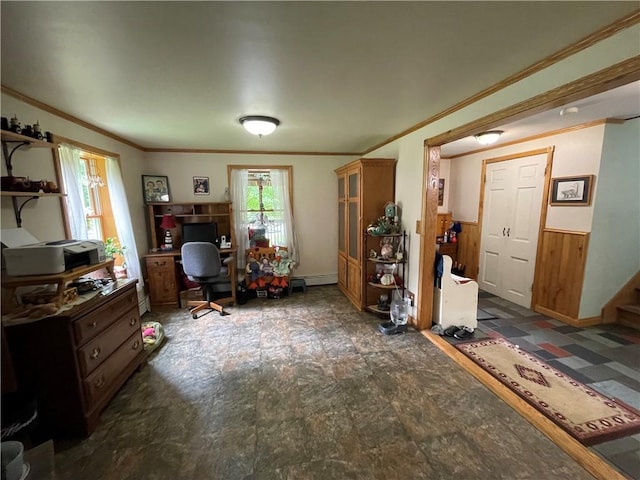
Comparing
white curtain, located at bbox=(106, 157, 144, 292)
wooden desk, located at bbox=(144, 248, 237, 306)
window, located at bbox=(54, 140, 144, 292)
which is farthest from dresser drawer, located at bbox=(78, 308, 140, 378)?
wooden desk, located at bbox=(144, 248, 237, 306)

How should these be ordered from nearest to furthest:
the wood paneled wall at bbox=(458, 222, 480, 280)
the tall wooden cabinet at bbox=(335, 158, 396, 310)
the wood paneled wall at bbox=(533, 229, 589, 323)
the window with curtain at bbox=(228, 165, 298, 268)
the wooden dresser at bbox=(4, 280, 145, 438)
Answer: the wooden dresser at bbox=(4, 280, 145, 438) → the wood paneled wall at bbox=(533, 229, 589, 323) → the tall wooden cabinet at bbox=(335, 158, 396, 310) → the window with curtain at bbox=(228, 165, 298, 268) → the wood paneled wall at bbox=(458, 222, 480, 280)

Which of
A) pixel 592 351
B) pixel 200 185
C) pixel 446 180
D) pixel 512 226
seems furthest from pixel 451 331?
pixel 200 185

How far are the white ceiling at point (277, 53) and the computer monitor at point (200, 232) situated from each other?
1811 mm

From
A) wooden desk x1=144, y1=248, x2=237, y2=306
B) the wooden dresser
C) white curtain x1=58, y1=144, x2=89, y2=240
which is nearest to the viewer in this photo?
the wooden dresser

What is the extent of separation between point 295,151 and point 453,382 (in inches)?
145

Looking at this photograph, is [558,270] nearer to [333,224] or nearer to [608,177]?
[608,177]

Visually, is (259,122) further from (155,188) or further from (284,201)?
(155,188)

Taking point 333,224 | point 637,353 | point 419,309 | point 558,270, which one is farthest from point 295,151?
point 637,353

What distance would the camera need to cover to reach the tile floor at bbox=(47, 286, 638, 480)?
1503 mm

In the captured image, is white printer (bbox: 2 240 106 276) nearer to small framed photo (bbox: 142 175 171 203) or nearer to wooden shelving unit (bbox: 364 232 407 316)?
small framed photo (bbox: 142 175 171 203)

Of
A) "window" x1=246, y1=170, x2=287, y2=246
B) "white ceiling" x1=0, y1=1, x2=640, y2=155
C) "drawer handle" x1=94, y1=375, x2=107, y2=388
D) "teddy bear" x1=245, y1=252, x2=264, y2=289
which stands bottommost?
"drawer handle" x1=94, y1=375, x2=107, y2=388

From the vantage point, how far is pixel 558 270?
10.9 ft

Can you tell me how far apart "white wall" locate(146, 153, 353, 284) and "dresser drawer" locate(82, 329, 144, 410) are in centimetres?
251

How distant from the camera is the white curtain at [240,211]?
429 centimetres
